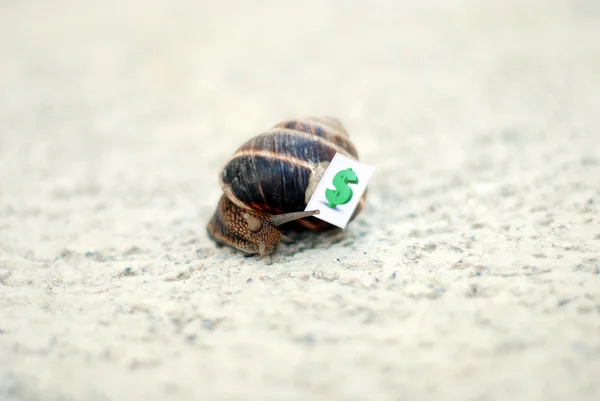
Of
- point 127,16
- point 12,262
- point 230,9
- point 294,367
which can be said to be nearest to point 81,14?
point 127,16

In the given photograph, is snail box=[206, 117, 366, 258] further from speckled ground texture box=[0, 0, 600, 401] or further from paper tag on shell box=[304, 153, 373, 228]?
speckled ground texture box=[0, 0, 600, 401]

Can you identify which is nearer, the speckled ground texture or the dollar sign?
the speckled ground texture

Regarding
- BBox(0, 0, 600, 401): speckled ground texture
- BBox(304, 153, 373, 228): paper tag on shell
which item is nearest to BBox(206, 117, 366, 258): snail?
BBox(304, 153, 373, 228): paper tag on shell

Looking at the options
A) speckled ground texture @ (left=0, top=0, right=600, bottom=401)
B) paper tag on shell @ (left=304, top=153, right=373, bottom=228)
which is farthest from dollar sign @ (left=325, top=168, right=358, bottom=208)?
speckled ground texture @ (left=0, top=0, right=600, bottom=401)

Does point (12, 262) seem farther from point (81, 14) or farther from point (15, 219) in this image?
point (81, 14)

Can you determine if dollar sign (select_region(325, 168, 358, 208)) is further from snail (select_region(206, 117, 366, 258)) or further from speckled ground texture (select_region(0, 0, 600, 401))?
speckled ground texture (select_region(0, 0, 600, 401))
